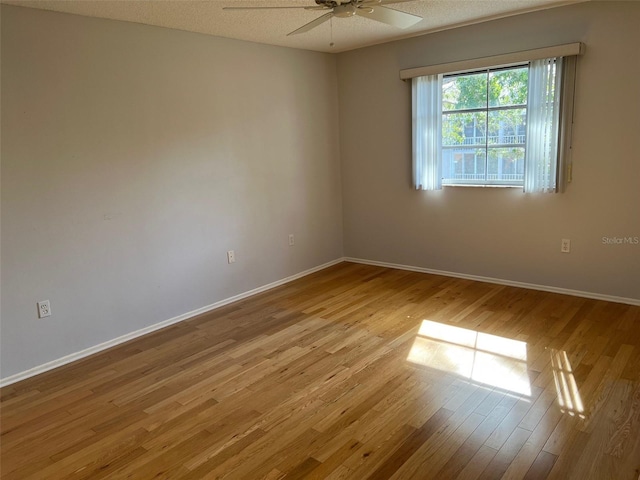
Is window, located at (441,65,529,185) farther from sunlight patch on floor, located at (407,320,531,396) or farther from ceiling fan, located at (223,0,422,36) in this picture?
Result: ceiling fan, located at (223,0,422,36)

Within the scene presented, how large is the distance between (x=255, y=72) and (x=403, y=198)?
1.94m

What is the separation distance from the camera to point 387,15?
2.72 m

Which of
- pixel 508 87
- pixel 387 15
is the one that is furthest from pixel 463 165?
pixel 387 15

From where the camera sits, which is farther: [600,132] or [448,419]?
[600,132]

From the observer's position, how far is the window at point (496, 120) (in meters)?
3.75

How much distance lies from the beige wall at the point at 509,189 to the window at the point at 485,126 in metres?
0.16

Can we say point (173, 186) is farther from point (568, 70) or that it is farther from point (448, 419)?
point (568, 70)

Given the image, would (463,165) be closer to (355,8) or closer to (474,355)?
(474,355)

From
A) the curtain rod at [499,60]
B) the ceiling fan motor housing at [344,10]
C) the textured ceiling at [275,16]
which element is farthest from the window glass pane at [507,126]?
the ceiling fan motor housing at [344,10]

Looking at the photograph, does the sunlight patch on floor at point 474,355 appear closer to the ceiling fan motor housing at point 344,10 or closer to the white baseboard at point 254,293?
the white baseboard at point 254,293

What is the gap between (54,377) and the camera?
9.95 feet

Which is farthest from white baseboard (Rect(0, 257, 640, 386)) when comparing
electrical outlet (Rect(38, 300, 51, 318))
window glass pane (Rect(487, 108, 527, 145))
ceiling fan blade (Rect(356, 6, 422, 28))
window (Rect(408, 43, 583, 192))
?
ceiling fan blade (Rect(356, 6, 422, 28))

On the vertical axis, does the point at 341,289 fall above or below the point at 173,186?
below

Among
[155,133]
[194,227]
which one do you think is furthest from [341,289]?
[155,133]
